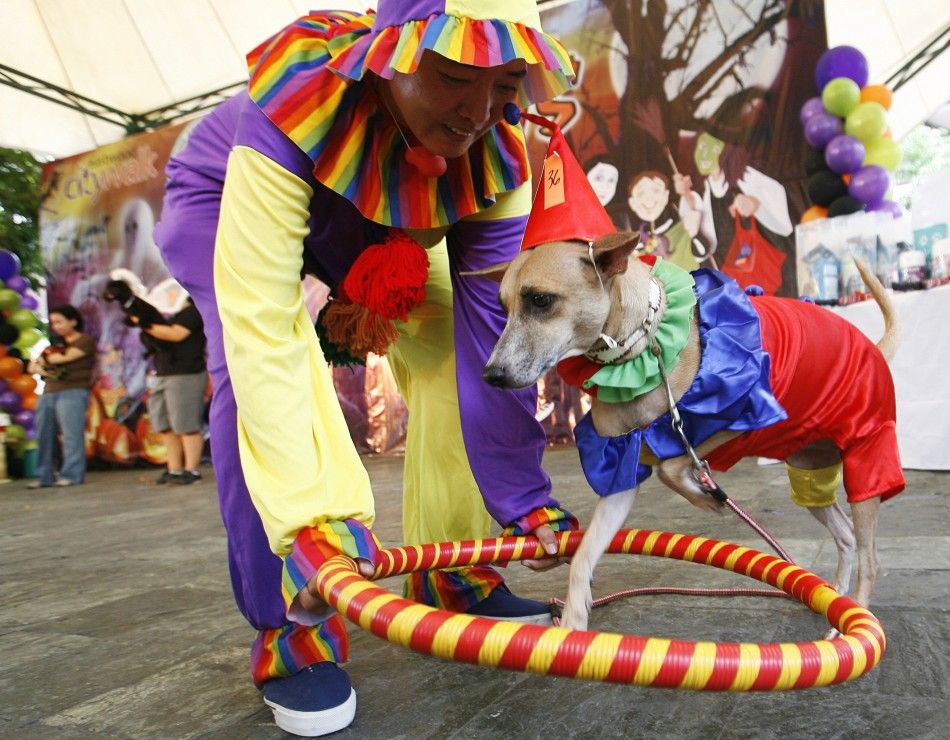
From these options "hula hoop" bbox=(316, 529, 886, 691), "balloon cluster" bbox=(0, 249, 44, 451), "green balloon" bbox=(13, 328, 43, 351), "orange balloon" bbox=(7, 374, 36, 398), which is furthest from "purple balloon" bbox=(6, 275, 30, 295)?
"hula hoop" bbox=(316, 529, 886, 691)

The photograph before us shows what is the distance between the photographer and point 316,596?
130 cm

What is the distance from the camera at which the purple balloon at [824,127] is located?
572 cm

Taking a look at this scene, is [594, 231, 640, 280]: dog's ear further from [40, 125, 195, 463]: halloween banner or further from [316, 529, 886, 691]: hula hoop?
[40, 125, 195, 463]: halloween banner

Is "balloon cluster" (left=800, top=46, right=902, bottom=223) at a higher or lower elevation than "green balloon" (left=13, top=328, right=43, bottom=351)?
higher

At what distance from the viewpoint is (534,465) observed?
1.88 metres

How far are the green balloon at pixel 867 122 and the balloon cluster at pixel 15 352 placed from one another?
26.4 feet

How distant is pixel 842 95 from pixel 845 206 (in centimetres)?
83

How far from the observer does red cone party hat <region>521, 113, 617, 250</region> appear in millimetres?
1646

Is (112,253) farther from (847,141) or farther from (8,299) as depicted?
(847,141)

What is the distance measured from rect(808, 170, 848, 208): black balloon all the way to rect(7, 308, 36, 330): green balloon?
7803mm

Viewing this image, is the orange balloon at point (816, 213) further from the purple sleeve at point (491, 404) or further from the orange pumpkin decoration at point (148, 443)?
the orange pumpkin decoration at point (148, 443)

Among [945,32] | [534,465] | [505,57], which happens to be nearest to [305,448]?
[534,465]

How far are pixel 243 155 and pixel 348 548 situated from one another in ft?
2.50

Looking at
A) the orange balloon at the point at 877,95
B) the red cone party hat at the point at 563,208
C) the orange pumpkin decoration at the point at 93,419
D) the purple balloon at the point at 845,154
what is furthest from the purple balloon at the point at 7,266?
the red cone party hat at the point at 563,208
